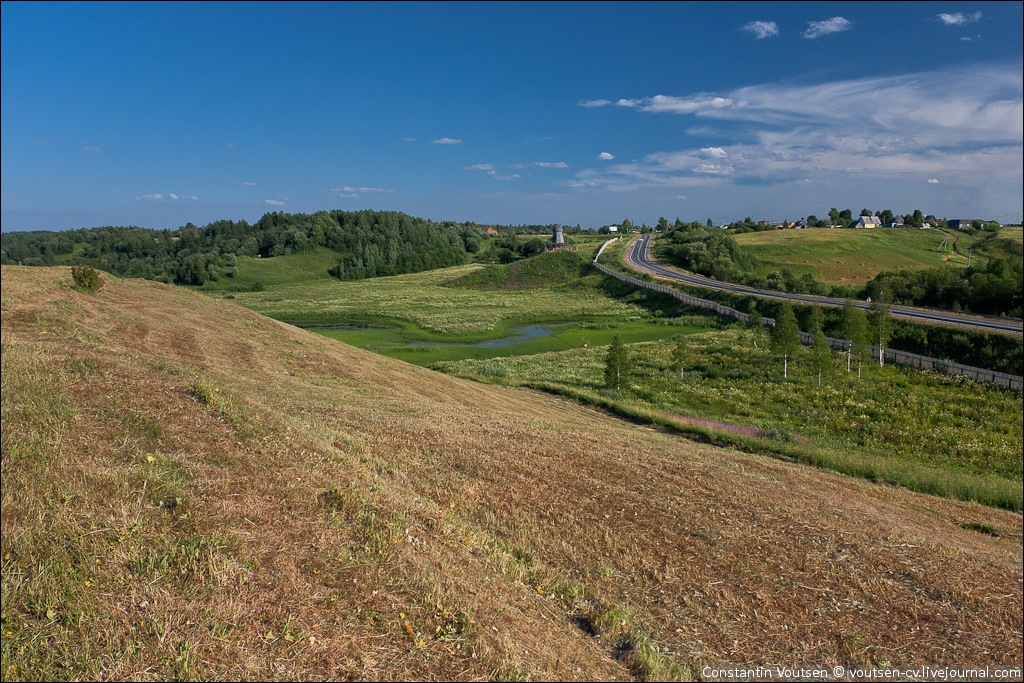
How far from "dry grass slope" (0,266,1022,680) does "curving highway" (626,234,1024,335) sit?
33936 mm

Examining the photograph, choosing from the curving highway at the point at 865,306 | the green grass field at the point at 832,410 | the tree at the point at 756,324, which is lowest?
the green grass field at the point at 832,410

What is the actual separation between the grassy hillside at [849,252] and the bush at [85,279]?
97.6 meters

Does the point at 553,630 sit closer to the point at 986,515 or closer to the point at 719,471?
the point at 719,471

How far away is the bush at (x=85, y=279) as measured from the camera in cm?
3144

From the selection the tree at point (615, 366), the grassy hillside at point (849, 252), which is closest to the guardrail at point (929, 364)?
the tree at point (615, 366)

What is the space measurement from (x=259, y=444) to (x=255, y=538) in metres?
4.00

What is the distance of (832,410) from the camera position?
→ 33.4m

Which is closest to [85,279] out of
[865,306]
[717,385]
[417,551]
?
[417,551]

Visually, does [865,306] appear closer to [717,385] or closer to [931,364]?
[931,364]

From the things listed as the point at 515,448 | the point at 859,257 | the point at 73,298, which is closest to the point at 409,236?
the point at 859,257

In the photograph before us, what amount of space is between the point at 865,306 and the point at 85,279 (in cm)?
6097

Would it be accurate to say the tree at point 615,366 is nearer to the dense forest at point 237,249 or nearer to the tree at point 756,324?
the tree at point 756,324

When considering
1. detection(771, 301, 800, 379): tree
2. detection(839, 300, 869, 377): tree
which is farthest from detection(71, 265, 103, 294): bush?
detection(839, 300, 869, 377): tree

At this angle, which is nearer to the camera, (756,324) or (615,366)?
(615,366)
